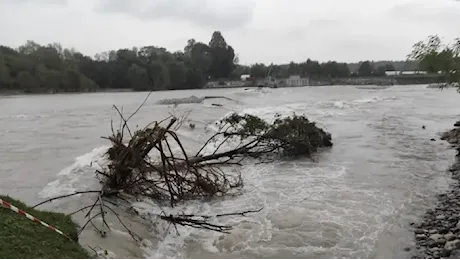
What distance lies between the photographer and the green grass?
19.5 feet

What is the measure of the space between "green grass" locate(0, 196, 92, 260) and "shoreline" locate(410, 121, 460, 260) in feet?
19.7

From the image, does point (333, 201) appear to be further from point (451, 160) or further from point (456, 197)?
point (451, 160)

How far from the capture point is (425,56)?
15070 mm

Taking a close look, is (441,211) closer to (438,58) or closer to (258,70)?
(438,58)

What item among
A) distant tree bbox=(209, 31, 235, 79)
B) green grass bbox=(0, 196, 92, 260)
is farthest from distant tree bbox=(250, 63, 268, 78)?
green grass bbox=(0, 196, 92, 260)

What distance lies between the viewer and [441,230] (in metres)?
9.11

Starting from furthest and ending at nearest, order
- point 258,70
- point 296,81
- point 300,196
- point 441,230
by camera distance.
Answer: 1. point 258,70
2. point 296,81
3. point 300,196
4. point 441,230

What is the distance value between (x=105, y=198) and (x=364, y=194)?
734cm

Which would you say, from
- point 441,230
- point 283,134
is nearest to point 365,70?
point 283,134

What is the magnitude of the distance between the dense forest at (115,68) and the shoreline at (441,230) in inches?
2193

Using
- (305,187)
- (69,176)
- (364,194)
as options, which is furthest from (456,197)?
(69,176)

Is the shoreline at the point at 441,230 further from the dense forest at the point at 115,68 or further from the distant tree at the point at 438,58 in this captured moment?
the dense forest at the point at 115,68

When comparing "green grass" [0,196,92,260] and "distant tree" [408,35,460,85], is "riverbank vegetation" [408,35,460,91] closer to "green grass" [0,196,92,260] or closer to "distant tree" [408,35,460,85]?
"distant tree" [408,35,460,85]

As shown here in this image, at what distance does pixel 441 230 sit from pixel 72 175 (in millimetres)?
10818
